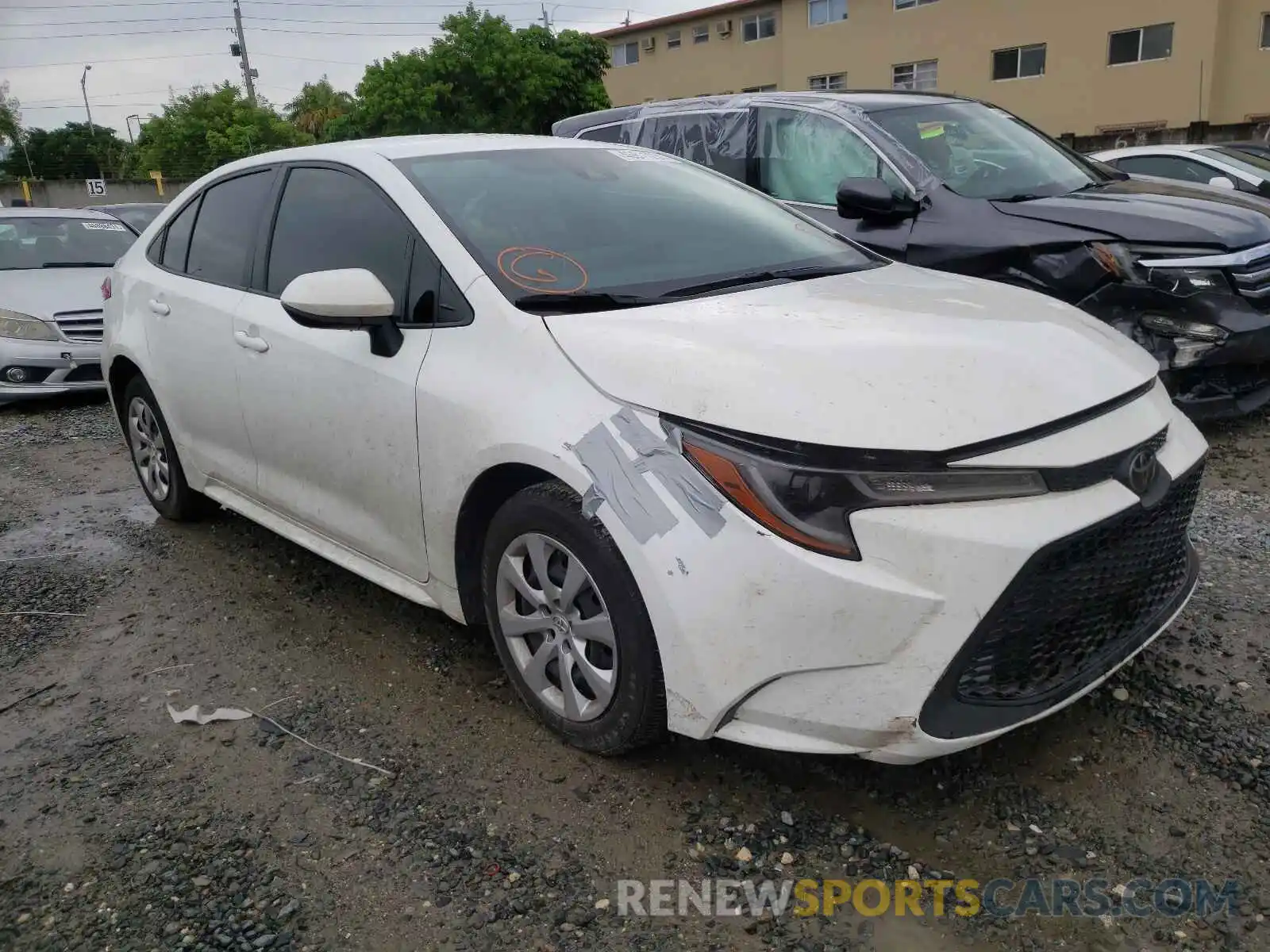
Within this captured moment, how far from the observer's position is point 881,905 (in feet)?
7.18

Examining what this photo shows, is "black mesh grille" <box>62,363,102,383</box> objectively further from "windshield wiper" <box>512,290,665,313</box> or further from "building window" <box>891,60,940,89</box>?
"building window" <box>891,60,940,89</box>

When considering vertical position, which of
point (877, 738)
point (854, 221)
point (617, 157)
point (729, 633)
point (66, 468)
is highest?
point (617, 157)

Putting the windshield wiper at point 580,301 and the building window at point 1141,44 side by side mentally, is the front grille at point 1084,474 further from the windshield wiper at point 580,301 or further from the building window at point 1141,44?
the building window at point 1141,44

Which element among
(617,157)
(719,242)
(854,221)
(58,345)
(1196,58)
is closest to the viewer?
(719,242)

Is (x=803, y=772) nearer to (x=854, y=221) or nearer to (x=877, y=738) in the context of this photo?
(x=877, y=738)

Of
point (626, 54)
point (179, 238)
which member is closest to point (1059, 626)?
point (179, 238)

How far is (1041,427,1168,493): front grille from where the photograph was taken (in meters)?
2.20

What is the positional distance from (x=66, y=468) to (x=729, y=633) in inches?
210

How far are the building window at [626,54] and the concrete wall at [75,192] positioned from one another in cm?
1805

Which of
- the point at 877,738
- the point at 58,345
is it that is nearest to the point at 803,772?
the point at 877,738

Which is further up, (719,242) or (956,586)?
(719,242)

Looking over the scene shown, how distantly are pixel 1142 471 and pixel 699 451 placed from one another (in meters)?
1.04

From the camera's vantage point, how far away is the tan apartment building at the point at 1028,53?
25.5 metres

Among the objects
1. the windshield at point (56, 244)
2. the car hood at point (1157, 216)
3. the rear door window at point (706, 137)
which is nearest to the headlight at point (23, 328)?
the windshield at point (56, 244)
